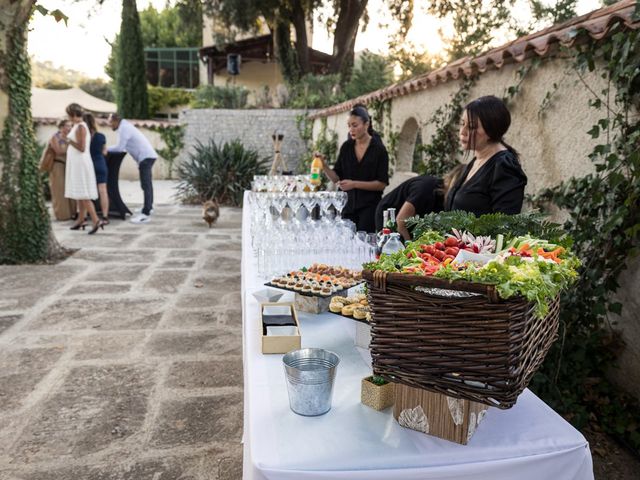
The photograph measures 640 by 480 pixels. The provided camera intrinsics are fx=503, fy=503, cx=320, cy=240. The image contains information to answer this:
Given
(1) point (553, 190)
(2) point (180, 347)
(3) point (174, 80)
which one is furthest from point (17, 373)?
(3) point (174, 80)

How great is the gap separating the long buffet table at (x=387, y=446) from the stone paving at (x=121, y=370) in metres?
1.21

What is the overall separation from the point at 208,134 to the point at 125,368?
37.0ft

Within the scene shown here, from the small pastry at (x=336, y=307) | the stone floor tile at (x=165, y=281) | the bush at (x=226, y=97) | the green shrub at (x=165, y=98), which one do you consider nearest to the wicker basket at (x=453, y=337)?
the small pastry at (x=336, y=307)

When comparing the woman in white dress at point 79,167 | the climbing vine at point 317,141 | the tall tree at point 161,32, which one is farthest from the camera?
the tall tree at point 161,32

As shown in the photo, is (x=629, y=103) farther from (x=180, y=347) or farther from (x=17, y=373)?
(x=17, y=373)

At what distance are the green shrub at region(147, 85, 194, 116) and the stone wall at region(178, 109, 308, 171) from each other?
8897 millimetres

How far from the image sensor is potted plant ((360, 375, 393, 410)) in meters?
1.22

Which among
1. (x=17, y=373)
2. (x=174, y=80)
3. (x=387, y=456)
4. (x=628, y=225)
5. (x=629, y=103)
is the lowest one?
(x=17, y=373)

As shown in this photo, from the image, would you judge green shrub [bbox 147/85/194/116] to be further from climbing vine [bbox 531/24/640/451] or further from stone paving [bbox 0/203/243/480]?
climbing vine [bbox 531/24/640/451]

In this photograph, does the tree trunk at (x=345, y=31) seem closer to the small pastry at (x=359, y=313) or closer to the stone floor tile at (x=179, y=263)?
the stone floor tile at (x=179, y=263)

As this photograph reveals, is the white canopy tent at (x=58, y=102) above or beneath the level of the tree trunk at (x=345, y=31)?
beneath

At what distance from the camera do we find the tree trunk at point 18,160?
526 centimetres

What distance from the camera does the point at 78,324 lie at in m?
3.89

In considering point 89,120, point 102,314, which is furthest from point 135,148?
point 102,314
